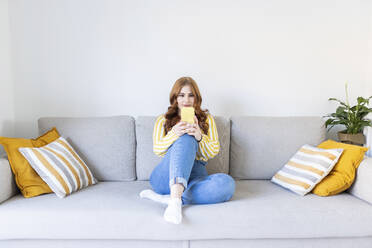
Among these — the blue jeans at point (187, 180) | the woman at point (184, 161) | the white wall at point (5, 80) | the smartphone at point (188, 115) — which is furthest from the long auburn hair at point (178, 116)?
the white wall at point (5, 80)

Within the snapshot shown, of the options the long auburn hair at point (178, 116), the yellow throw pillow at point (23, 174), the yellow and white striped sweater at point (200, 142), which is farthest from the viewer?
the long auburn hair at point (178, 116)

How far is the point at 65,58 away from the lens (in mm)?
2480

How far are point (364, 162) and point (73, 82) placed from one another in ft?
7.19

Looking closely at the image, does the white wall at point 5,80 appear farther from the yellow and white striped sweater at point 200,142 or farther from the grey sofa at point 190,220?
the yellow and white striped sweater at point 200,142

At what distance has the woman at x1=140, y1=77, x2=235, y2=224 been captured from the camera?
1.59 meters

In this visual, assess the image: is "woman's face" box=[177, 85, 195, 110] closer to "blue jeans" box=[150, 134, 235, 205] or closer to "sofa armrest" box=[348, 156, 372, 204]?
"blue jeans" box=[150, 134, 235, 205]

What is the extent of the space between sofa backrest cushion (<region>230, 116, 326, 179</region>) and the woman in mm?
301

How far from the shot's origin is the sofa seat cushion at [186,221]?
1.52m

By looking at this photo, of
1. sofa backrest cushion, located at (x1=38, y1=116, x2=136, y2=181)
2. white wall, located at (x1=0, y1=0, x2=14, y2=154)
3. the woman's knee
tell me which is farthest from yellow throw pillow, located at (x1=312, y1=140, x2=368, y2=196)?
white wall, located at (x1=0, y1=0, x2=14, y2=154)

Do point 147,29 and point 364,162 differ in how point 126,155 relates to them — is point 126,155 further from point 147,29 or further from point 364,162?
point 364,162

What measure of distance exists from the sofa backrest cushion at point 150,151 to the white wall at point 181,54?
1.26 ft

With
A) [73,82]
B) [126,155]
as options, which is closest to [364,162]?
[126,155]

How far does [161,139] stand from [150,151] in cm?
25

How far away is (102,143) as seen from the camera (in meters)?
2.13
